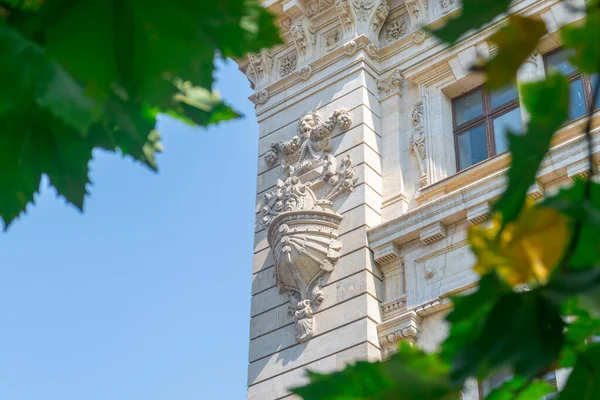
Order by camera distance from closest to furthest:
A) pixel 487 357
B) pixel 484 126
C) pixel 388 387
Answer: pixel 487 357, pixel 388 387, pixel 484 126

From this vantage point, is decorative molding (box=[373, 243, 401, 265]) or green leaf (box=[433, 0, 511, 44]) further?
decorative molding (box=[373, 243, 401, 265])

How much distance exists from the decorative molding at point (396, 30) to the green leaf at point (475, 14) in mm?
16446

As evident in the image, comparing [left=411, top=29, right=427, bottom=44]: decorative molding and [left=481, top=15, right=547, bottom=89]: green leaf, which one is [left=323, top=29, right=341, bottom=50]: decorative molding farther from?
[left=481, top=15, right=547, bottom=89]: green leaf

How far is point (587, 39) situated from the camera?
77.4 inches

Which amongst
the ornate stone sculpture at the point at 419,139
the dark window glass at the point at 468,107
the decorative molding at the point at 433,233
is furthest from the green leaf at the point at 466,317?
the dark window glass at the point at 468,107

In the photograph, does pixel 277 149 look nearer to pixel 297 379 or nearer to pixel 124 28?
pixel 297 379

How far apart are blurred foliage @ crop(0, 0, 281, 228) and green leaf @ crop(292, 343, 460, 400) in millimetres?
604

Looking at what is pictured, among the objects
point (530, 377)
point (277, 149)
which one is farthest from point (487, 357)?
point (277, 149)

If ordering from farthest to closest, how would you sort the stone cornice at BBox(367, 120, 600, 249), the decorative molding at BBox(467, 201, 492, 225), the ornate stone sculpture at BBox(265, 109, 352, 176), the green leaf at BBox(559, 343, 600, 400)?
the ornate stone sculpture at BBox(265, 109, 352, 176) → the decorative molding at BBox(467, 201, 492, 225) → the stone cornice at BBox(367, 120, 600, 249) → the green leaf at BBox(559, 343, 600, 400)

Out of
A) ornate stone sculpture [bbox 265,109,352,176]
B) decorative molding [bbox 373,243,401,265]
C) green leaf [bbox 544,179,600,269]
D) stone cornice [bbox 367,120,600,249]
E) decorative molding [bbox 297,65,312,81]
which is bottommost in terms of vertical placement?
green leaf [bbox 544,179,600,269]

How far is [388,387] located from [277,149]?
1614 cm

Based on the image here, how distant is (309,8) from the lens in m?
19.1

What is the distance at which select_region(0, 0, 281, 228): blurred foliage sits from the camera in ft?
6.05

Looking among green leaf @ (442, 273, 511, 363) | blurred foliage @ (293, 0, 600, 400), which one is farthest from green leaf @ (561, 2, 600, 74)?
green leaf @ (442, 273, 511, 363)
